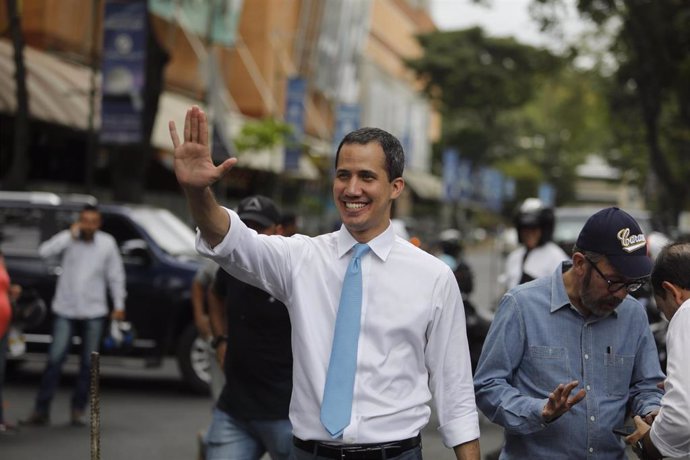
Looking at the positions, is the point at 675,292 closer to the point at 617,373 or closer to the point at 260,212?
the point at 617,373

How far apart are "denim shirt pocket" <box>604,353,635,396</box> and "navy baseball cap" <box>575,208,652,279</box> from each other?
14.3 inches

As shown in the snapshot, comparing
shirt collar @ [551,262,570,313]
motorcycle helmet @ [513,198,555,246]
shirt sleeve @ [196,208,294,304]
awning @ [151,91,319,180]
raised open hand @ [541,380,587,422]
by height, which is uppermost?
awning @ [151,91,319,180]

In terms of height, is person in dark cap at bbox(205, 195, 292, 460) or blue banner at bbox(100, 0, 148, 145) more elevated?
blue banner at bbox(100, 0, 148, 145)

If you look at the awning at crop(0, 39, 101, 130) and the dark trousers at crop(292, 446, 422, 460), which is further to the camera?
the awning at crop(0, 39, 101, 130)

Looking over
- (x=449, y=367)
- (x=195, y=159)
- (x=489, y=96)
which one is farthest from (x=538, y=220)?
(x=489, y=96)

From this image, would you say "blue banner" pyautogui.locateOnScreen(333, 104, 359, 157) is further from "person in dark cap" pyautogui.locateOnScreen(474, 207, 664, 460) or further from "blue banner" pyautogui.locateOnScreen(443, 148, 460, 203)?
"person in dark cap" pyautogui.locateOnScreen(474, 207, 664, 460)

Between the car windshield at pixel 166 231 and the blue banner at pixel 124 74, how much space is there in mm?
6497

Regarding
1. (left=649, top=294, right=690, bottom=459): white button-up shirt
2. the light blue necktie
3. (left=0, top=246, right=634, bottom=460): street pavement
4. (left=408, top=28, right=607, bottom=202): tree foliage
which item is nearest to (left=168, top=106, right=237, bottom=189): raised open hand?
the light blue necktie

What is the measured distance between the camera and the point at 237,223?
12.2 ft

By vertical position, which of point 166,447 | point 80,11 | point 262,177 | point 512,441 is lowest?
point 166,447

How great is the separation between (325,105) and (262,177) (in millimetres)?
13637

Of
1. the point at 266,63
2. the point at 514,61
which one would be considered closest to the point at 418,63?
the point at 514,61

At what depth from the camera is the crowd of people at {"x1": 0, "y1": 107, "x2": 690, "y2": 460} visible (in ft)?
12.8

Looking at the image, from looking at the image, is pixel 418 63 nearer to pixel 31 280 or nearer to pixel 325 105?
pixel 325 105
